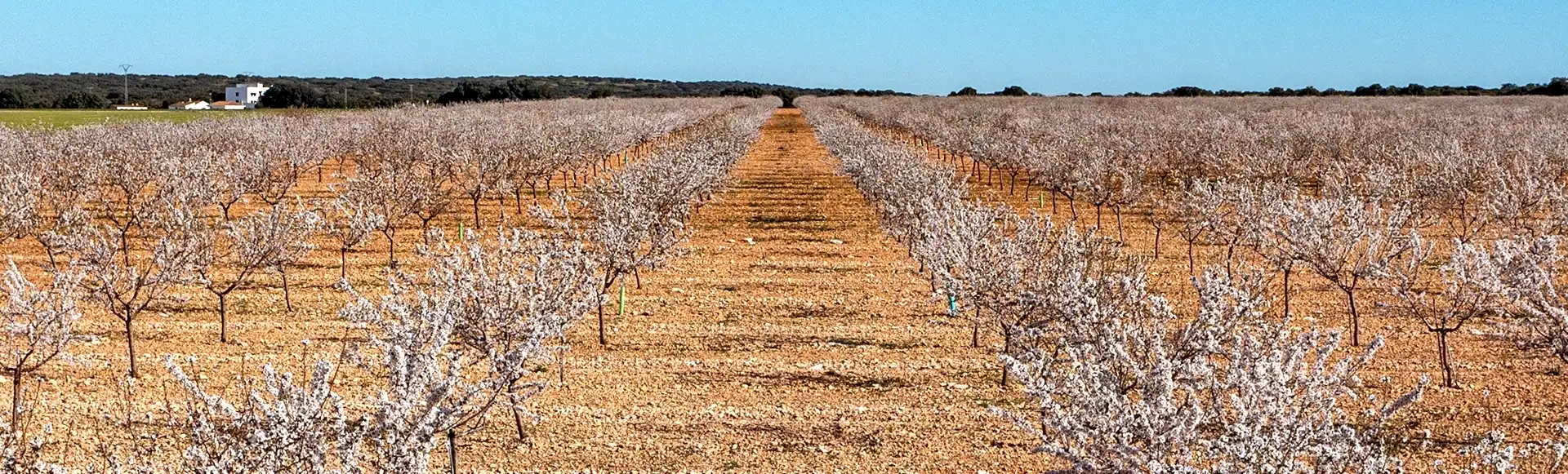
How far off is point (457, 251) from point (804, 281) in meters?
7.96

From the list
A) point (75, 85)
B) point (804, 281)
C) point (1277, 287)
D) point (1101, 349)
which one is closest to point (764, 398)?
point (1101, 349)

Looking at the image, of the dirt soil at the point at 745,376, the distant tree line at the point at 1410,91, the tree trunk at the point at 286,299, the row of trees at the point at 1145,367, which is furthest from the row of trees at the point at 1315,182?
the distant tree line at the point at 1410,91

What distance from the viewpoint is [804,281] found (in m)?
18.4

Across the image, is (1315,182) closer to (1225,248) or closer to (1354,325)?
(1225,248)

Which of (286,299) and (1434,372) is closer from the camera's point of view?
(1434,372)

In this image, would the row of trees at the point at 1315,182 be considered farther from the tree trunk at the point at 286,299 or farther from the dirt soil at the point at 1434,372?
the tree trunk at the point at 286,299

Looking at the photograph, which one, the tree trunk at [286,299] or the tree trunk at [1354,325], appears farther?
the tree trunk at [286,299]

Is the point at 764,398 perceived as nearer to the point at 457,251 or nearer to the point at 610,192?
the point at 457,251

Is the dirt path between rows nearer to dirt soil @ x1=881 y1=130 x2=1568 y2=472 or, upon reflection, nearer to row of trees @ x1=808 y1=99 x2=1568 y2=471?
row of trees @ x1=808 y1=99 x2=1568 y2=471

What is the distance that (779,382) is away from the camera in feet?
40.4

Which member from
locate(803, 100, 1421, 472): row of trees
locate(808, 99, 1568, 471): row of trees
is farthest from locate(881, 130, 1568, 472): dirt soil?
locate(803, 100, 1421, 472): row of trees

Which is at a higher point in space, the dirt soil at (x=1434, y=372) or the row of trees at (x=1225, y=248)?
the row of trees at (x=1225, y=248)

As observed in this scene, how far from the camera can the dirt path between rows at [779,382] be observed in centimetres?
1012

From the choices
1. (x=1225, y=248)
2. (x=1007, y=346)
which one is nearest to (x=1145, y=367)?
(x=1007, y=346)
